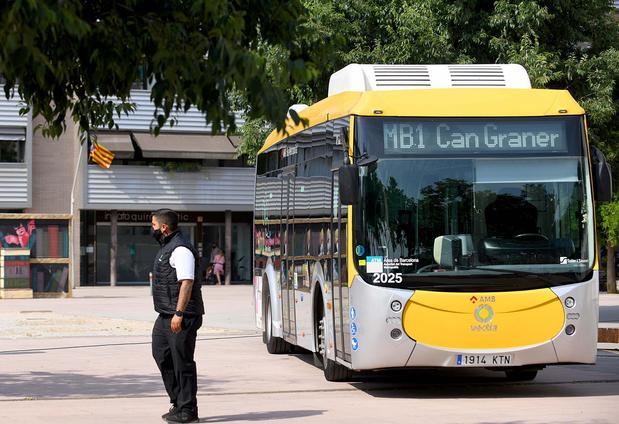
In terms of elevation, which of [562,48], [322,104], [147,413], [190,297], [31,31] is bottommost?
[147,413]

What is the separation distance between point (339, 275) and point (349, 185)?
1237 millimetres

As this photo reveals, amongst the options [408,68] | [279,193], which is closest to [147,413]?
[408,68]

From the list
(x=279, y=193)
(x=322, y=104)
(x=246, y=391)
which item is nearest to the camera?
(x=246, y=391)

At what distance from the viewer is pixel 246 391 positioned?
1484 cm

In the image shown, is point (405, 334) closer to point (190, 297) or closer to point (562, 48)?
point (190, 297)

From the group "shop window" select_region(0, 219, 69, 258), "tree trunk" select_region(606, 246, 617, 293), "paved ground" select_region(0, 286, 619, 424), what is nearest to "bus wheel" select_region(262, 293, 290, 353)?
"paved ground" select_region(0, 286, 619, 424)

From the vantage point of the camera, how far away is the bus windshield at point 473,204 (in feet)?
45.5

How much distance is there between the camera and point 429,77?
50.0 feet

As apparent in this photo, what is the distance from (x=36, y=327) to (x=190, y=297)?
1578cm

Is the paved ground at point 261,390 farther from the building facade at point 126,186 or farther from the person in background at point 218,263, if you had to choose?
the person in background at point 218,263

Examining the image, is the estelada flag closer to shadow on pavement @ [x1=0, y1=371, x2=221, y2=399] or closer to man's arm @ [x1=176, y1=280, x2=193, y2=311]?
shadow on pavement @ [x1=0, y1=371, x2=221, y2=399]

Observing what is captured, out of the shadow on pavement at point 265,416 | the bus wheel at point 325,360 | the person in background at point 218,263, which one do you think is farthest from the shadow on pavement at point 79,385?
the person in background at point 218,263

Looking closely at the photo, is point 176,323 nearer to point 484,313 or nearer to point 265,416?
point 265,416

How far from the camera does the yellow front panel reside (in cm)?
1374
